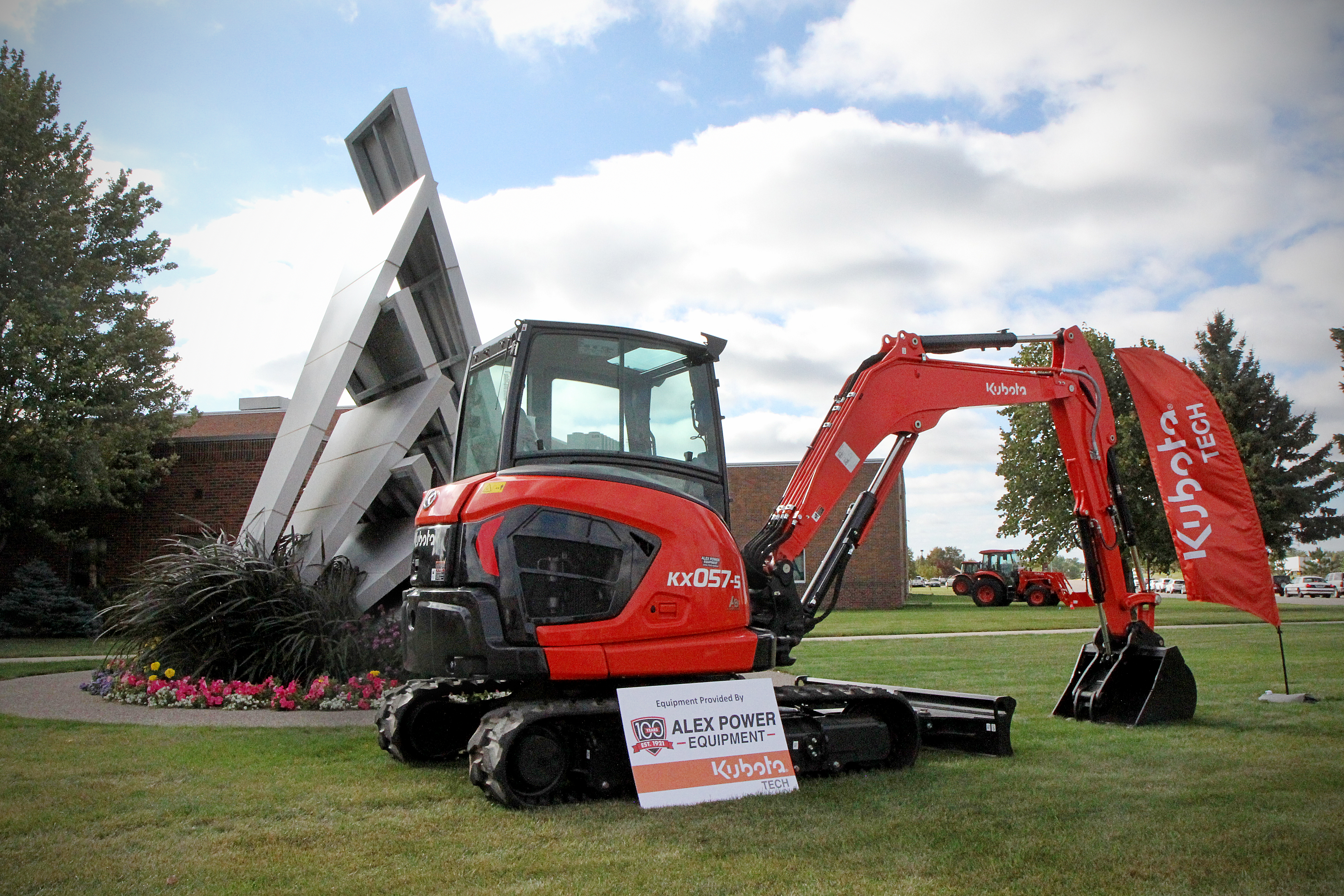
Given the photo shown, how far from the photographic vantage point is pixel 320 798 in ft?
19.2

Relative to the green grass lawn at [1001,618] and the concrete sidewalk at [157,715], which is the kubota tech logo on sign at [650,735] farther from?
the green grass lawn at [1001,618]

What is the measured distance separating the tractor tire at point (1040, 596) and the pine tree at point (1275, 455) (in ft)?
24.7

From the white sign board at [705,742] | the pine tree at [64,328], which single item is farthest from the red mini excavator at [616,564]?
the pine tree at [64,328]

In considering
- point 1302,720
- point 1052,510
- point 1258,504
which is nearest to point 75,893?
point 1302,720

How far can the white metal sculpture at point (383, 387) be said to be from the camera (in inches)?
458

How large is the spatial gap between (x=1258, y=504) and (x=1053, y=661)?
79.6 feet

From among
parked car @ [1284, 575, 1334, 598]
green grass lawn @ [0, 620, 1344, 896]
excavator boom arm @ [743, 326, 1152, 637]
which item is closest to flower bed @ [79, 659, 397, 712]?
green grass lawn @ [0, 620, 1344, 896]

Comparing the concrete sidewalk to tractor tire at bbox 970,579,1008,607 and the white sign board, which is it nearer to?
the white sign board

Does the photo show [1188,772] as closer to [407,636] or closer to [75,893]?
[407,636]

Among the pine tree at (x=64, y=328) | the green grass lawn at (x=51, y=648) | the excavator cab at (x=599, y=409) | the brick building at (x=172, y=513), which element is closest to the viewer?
the excavator cab at (x=599, y=409)

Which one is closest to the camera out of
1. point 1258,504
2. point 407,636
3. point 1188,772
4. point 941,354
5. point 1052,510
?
point 407,636

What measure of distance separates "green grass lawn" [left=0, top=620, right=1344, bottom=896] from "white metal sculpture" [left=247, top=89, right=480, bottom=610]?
400cm

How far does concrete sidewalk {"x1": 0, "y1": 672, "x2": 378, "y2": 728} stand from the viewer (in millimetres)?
8750

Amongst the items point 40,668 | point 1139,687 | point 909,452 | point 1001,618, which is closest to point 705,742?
point 909,452
